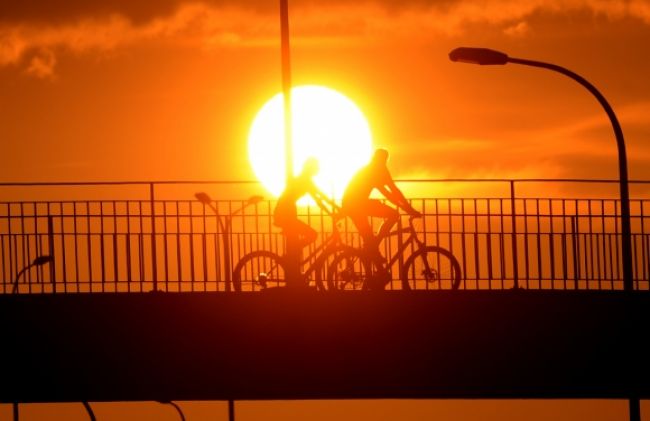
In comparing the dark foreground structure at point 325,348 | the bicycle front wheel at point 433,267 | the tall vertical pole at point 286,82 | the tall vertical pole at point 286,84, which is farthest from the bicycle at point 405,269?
the tall vertical pole at point 286,82

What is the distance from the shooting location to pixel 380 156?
18891 millimetres

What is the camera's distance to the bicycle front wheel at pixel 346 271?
64.8 ft

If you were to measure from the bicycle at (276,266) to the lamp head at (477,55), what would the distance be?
309cm

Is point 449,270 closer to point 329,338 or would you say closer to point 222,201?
point 329,338

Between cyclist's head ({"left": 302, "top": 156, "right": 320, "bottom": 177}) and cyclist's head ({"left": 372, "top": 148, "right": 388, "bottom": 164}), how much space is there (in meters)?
0.81

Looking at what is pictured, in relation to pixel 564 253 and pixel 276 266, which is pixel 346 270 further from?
pixel 564 253

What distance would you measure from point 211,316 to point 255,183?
18.5 feet

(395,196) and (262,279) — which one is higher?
(395,196)

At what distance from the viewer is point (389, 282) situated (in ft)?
64.5

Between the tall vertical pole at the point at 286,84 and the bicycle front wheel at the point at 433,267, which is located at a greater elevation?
the tall vertical pole at the point at 286,84

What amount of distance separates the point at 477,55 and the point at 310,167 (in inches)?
131

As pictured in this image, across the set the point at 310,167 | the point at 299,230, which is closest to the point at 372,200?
the point at 310,167

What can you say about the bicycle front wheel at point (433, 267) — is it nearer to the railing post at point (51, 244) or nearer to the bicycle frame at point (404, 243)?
the bicycle frame at point (404, 243)

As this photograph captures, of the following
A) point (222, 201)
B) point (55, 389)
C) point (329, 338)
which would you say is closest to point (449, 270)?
point (329, 338)
